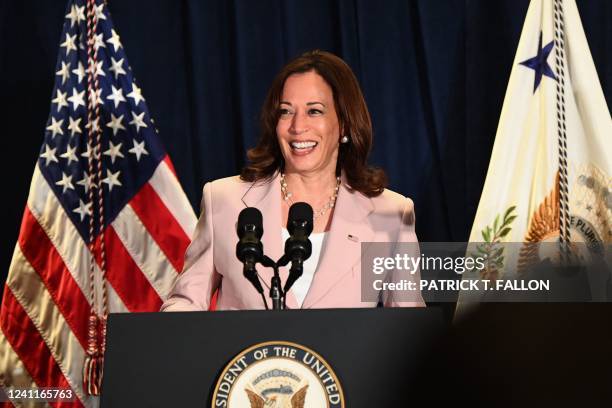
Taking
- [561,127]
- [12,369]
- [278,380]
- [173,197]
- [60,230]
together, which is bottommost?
[278,380]

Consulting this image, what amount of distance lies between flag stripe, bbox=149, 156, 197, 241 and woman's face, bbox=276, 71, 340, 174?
930 mm

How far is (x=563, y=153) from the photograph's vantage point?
3186mm

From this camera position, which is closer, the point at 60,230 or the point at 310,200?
the point at 310,200

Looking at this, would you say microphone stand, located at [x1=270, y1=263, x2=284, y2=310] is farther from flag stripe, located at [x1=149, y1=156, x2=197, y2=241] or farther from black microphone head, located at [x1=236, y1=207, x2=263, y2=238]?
flag stripe, located at [x1=149, y1=156, x2=197, y2=241]

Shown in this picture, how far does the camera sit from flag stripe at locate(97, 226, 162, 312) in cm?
334

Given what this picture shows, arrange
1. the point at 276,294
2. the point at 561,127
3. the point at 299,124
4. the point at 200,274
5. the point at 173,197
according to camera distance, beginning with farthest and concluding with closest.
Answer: the point at 173,197 < the point at 561,127 < the point at 299,124 < the point at 200,274 < the point at 276,294

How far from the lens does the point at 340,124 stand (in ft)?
8.55

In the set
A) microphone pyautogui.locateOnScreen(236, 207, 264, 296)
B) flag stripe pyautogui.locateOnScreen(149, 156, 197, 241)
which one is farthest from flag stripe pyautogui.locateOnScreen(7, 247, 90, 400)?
microphone pyautogui.locateOnScreen(236, 207, 264, 296)

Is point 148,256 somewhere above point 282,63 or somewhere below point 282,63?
below

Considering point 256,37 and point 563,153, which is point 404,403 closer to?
point 563,153

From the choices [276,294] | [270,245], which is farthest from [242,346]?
[270,245]

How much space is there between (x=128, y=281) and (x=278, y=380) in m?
2.14

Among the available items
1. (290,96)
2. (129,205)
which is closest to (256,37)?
(129,205)
